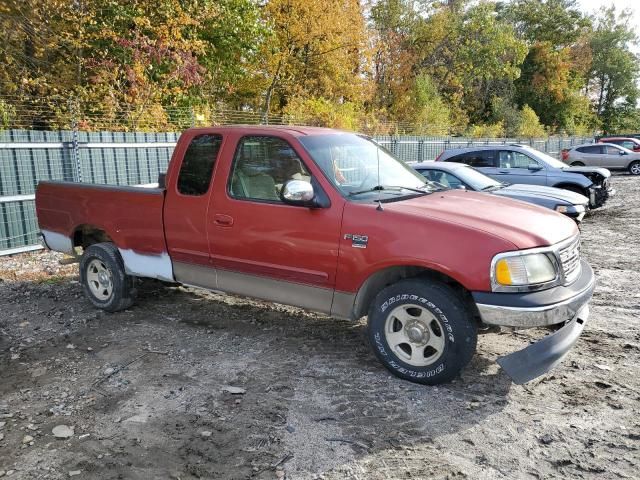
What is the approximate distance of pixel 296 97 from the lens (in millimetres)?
25312

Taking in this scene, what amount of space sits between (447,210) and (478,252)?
553 millimetres

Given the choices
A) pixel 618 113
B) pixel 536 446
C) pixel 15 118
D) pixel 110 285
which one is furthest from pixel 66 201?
pixel 618 113

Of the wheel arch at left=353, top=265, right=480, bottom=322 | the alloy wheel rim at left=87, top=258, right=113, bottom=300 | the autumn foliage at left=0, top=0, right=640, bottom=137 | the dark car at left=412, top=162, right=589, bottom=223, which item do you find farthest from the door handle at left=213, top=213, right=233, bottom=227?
the autumn foliage at left=0, top=0, right=640, bottom=137

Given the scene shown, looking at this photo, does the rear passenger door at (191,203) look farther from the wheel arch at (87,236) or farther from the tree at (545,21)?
the tree at (545,21)

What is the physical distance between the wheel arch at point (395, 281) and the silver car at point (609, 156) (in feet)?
73.2

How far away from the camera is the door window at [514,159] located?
39.3ft

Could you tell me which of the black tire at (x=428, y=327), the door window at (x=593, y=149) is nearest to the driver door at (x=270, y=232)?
the black tire at (x=428, y=327)

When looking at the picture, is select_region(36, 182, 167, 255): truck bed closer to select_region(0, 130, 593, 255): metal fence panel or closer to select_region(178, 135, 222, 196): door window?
select_region(178, 135, 222, 196): door window

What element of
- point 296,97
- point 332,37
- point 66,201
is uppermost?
point 332,37

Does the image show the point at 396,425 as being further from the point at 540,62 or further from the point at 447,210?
the point at 540,62

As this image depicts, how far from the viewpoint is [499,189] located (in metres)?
9.39

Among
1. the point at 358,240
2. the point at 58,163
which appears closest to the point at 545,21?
the point at 58,163

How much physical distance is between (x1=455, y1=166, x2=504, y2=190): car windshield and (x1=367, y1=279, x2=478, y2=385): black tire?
5.49 meters

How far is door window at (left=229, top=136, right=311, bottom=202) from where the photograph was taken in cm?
447
